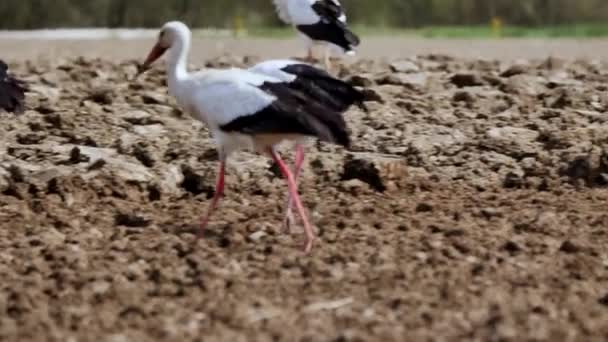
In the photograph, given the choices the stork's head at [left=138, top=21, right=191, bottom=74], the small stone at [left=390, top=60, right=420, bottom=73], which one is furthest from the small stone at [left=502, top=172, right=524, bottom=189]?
the small stone at [left=390, top=60, right=420, bottom=73]

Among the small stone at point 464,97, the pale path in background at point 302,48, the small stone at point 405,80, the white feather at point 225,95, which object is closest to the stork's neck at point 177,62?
the white feather at point 225,95

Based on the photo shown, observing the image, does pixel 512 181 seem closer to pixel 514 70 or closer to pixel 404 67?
pixel 514 70

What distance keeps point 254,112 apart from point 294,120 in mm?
242

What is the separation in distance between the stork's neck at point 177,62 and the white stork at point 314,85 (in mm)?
429

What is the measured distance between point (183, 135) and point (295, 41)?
10309 mm

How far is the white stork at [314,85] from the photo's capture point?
7.68m

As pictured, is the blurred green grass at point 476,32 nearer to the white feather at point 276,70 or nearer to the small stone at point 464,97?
the small stone at point 464,97

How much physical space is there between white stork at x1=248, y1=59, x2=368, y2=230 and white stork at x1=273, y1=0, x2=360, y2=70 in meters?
5.99

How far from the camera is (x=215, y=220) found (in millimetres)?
8117

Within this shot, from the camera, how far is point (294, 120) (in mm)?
7371

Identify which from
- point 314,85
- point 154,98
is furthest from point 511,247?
point 154,98

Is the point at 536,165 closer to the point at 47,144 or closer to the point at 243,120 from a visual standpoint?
the point at 243,120

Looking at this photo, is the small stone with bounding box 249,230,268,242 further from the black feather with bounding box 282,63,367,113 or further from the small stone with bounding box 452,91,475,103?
the small stone with bounding box 452,91,475,103

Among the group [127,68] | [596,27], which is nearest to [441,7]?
[596,27]
